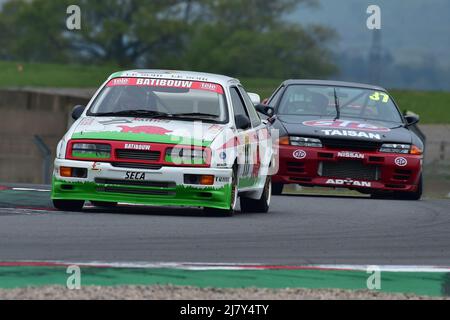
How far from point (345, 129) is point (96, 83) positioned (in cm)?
5416

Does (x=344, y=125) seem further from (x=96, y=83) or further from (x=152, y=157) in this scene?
(x=96, y=83)

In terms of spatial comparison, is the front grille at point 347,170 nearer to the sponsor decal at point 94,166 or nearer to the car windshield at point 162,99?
the car windshield at point 162,99

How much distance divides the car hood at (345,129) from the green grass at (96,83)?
1268 inches

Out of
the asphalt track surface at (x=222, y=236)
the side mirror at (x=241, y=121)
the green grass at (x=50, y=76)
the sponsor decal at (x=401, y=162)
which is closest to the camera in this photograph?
the asphalt track surface at (x=222, y=236)

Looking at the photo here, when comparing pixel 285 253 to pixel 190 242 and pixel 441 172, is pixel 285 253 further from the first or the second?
pixel 441 172

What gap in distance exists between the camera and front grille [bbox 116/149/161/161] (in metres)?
12.6

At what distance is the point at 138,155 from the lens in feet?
41.4

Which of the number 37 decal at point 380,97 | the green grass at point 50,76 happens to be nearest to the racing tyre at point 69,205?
the number 37 decal at point 380,97

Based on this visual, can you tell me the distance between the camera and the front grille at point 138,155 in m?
12.6

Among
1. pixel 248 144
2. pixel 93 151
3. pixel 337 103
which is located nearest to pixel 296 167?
pixel 337 103

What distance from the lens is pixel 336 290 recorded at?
27.9 ft

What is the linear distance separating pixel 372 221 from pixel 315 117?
4273mm

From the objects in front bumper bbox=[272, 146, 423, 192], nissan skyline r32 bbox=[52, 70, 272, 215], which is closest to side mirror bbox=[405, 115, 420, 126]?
front bumper bbox=[272, 146, 423, 192]
